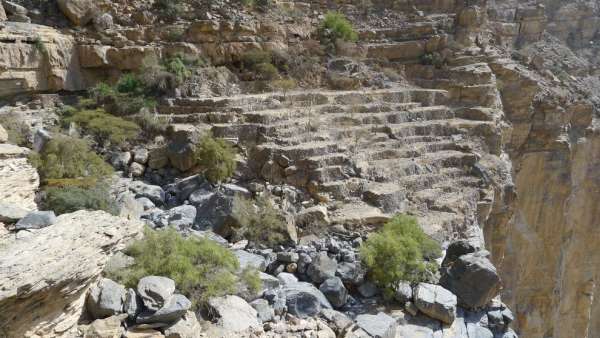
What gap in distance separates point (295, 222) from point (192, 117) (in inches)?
138

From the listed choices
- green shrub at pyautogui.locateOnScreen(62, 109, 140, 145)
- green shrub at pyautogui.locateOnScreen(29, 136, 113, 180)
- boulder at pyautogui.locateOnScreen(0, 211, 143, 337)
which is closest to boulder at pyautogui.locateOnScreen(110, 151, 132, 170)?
green shrub at pyautogui.locateOnScreen(62, 109, 140, 145)

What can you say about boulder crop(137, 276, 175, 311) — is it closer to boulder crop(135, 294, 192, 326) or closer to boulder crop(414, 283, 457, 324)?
boulder crop(135, 294, 192, 326)

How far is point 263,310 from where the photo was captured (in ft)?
15.5

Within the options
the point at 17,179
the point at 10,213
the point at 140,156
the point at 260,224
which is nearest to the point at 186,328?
the point at 260,224

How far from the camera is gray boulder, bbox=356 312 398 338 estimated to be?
4.72m

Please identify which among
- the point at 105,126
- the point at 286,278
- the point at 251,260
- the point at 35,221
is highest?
the point at 105,126

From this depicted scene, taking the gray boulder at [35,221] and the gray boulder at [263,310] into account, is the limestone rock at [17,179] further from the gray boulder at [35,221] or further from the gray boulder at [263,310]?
the gray boulder at [263,310]

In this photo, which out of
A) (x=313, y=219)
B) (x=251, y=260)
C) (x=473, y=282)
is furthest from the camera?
(x=313, y=219)

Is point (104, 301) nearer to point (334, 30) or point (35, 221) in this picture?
point (35, 221)

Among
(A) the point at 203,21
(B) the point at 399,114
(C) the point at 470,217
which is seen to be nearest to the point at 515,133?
(B) the point at 399,114

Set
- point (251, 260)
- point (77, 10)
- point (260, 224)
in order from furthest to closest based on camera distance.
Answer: point (77, 10), point (260, 224), point (251, 260)

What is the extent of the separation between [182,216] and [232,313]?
2235mm

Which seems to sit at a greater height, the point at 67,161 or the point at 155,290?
the point at 67,161

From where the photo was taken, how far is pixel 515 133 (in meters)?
14.4
